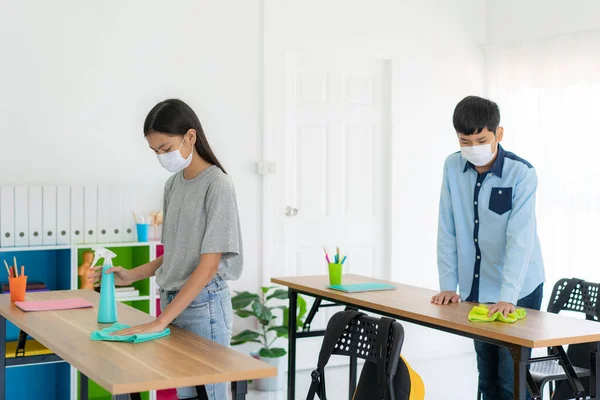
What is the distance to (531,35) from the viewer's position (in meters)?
5.40

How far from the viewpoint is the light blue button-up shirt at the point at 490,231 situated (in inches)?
109

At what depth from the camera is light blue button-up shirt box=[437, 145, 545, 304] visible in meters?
2.76

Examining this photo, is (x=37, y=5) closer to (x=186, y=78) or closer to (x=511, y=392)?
(x=186, y=78)

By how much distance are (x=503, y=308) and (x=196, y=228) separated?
1.09 meters

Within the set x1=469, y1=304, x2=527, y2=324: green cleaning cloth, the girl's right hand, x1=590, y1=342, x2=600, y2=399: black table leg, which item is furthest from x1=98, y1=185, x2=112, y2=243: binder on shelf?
x1=590, y1=342, x2=600, y2=399: black table leg

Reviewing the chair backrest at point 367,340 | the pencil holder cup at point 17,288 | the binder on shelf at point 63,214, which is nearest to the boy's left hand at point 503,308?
the chair backrest at point 367,340

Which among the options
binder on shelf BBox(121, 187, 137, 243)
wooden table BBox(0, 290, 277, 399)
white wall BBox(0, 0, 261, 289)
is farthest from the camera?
binder on shelf BBox(121, 187, 137, 243)

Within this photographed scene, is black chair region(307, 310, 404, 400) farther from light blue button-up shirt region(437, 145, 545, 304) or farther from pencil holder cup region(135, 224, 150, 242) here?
pencil holder cup region(135, 224, 150, 242)

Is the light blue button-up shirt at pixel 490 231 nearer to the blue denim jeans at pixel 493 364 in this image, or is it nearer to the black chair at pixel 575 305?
the blue denim jeans at pixel 493 364

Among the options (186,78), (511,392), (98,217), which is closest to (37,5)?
(186,78)

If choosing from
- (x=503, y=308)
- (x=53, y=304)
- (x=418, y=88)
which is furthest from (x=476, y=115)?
(x=418, y=88)

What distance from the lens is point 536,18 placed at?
17.6ft

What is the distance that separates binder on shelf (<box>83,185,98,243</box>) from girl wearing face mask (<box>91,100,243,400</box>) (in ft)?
5.58

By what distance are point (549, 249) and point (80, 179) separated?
10.2 ft
